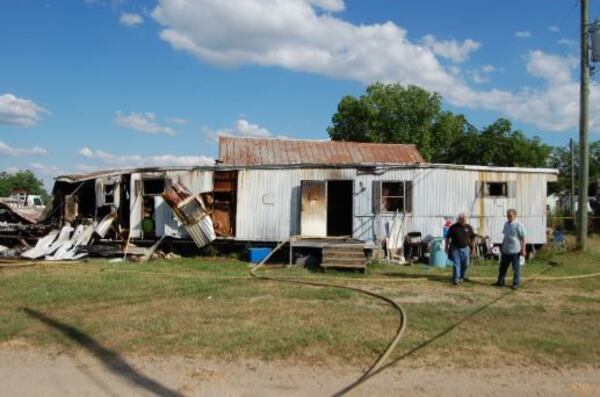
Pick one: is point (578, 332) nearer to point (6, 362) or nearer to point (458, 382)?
point (458, 382)

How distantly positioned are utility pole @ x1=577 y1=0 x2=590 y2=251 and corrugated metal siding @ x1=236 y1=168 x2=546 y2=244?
130 centimetres

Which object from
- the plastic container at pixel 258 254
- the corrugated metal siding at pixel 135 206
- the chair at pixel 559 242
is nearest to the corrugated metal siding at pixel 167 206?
the corrugated metal siding at pixel 135 206

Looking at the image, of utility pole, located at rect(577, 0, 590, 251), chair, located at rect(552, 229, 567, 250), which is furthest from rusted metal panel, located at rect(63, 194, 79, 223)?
utility pole, located at rect(577, 0, 590, 251)

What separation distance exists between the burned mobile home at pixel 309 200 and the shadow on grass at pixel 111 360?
910 cm

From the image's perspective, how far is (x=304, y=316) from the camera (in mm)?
8414

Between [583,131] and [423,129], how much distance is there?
23.9 meters

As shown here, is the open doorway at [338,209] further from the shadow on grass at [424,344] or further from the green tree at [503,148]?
the green tree at [503,148]

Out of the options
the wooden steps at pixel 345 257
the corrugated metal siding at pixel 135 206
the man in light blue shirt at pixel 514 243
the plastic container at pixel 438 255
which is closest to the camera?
the man in light blue shirt at pixel 514 243

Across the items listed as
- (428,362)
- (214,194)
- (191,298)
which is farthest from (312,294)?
(214,194)

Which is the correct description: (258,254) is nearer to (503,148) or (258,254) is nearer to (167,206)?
(167,206)

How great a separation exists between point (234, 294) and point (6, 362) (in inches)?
183

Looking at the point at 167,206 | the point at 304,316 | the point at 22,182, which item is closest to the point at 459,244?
the point at 304,316

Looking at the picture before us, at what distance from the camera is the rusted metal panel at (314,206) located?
1673 cm

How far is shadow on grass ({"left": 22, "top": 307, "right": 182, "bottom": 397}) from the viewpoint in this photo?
17.7 ft
